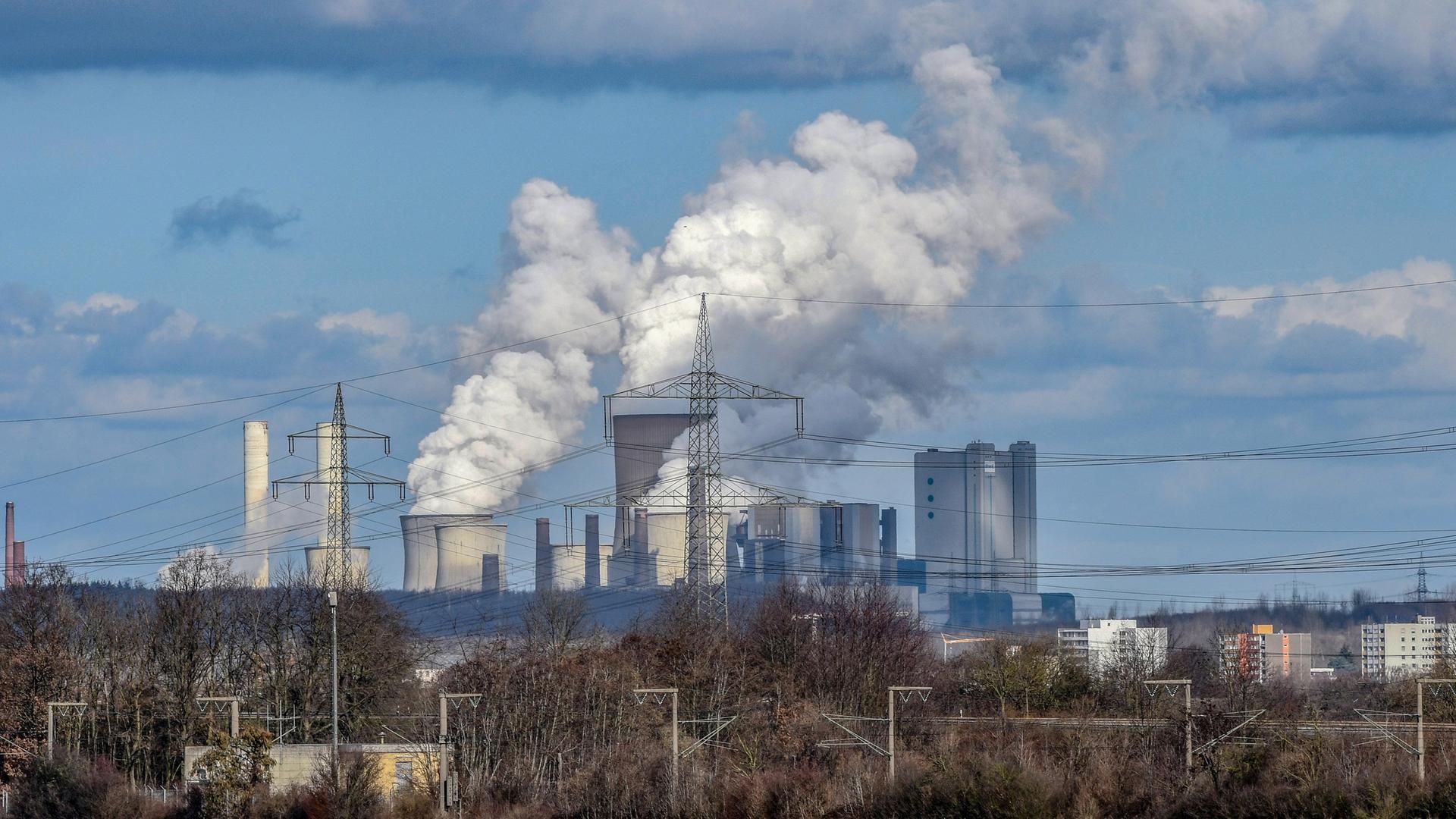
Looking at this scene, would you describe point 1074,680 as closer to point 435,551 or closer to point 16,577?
point 16,577

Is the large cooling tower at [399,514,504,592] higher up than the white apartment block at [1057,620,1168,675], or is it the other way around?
the large cooling tower at [399,514,504,592]

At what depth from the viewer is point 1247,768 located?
3198cm

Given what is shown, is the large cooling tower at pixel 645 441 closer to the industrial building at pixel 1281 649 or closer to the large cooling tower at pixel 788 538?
the industrial building at pixel 1281 649

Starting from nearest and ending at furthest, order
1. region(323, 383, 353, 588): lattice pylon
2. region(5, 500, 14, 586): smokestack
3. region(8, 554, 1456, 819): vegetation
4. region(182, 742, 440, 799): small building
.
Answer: region(8, 554, 1456, 819): vegetation, region(182, 742, 440, 799): small building, region(323, 383, 353, 588): lattice pylon, region(5, 500, 14, 586): smokestack

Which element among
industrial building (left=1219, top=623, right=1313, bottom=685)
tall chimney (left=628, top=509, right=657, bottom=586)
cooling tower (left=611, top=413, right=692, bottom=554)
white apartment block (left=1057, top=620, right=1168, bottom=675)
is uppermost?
cooling tower (left=611, top=413, right=692, bottom=554)

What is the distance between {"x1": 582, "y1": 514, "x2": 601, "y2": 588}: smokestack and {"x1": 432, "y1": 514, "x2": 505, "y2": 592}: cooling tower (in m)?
24.6

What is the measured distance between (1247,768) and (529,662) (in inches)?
727

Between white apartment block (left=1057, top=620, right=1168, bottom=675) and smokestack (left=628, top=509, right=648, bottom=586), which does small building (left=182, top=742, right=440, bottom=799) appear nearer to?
white apartment block (left=1057, top=620, right=1168, bottom=675)

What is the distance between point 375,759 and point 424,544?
72.8 m

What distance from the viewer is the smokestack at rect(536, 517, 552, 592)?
11912cm

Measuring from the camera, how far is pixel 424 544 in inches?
4215

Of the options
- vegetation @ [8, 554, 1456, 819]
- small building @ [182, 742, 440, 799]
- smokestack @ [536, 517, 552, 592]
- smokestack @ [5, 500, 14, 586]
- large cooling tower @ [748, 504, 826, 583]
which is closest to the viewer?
vegetation @ [8, 554, 1456, 819]

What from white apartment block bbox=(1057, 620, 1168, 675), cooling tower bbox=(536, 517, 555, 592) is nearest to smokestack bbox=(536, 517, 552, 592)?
cooling tower bbox=(536, 517, 555, 592)

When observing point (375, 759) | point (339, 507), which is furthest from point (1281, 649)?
point (375, 759)
